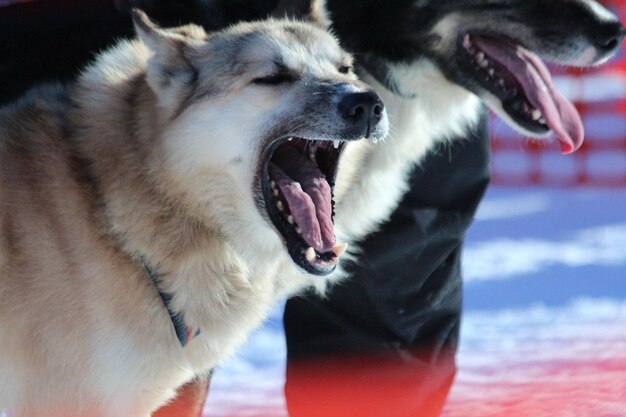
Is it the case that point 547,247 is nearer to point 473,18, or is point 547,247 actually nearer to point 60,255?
point 473,18

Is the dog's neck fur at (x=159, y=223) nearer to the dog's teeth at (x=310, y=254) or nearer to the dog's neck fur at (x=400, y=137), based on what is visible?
the dog's teeth at (x=310, y=254)

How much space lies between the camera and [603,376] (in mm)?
4457

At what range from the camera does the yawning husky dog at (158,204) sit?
2850 mm

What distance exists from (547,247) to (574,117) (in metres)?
2.53

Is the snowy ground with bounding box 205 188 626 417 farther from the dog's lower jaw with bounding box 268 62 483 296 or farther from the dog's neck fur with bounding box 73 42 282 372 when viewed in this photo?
the dog's neck fur with bounding box 73 42 282 372

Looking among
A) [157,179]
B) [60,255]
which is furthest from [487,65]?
[60,255]

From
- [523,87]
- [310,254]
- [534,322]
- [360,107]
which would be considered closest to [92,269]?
[310,254]

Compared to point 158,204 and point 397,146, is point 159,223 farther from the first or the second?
point 397,146

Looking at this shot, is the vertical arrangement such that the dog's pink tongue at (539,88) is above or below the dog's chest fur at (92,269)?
below

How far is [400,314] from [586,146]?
2975mm

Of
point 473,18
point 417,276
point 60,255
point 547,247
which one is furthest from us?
point 547,247

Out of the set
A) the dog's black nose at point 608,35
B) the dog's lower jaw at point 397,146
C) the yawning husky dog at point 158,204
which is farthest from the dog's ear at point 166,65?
the dog's black nose at point 608,35

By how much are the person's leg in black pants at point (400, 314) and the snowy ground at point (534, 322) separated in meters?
0.32

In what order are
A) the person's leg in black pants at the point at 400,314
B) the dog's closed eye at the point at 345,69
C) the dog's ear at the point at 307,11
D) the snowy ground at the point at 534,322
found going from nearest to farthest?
the dog's closed eye at the point at 345,69 → the dog's ear at the point at 307,11 → the person's leg in black pants at the point at 400,314 → the snowy ground at the point at 534,322
